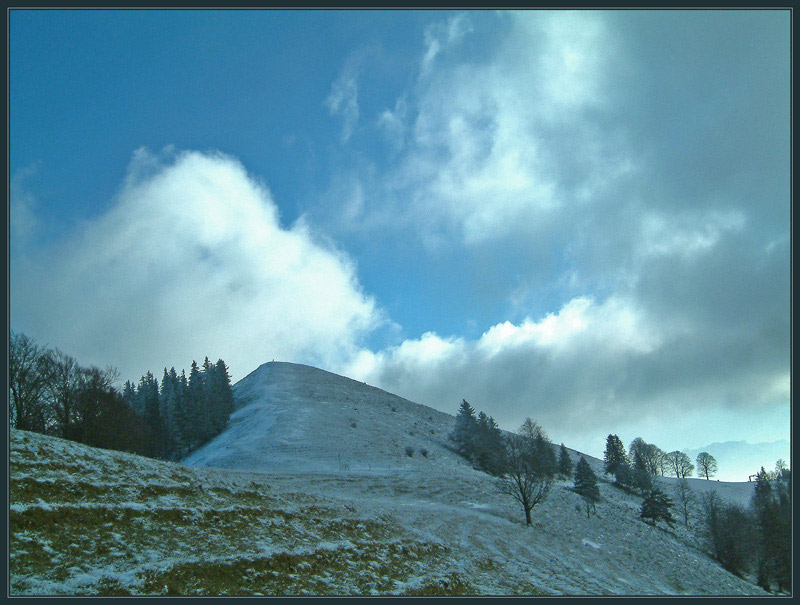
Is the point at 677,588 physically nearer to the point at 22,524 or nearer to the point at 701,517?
the point at 22,524

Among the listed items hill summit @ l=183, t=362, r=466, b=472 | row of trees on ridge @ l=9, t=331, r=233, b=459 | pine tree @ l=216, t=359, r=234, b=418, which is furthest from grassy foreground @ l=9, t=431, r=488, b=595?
pine tree @ l=216, t=359, r=234, b=418

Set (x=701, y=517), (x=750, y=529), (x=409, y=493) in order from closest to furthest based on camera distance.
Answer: (x=409, y=493)
(x=750, y=529)
(x=701, y=517)

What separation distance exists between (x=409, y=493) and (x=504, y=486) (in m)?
9.36

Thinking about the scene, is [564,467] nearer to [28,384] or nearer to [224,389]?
[224,389]

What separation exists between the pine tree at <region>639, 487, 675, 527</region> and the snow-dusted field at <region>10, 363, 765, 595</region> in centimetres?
636

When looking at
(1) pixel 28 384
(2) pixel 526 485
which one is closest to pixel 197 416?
(1) pixel 28 384

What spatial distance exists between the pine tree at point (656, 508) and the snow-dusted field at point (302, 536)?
6.36 m

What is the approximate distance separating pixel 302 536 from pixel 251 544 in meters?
3.20

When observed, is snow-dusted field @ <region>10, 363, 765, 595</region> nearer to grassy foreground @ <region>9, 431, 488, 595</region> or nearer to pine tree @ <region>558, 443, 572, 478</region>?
grassy foreground @ <region>9, 431, 488, 595</region>

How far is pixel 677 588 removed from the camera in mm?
29375

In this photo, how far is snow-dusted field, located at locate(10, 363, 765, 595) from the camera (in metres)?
12.2

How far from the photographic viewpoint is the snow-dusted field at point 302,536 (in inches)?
480

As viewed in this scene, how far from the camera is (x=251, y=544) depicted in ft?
51.5

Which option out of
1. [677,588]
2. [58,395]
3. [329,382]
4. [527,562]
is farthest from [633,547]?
[329,382]
